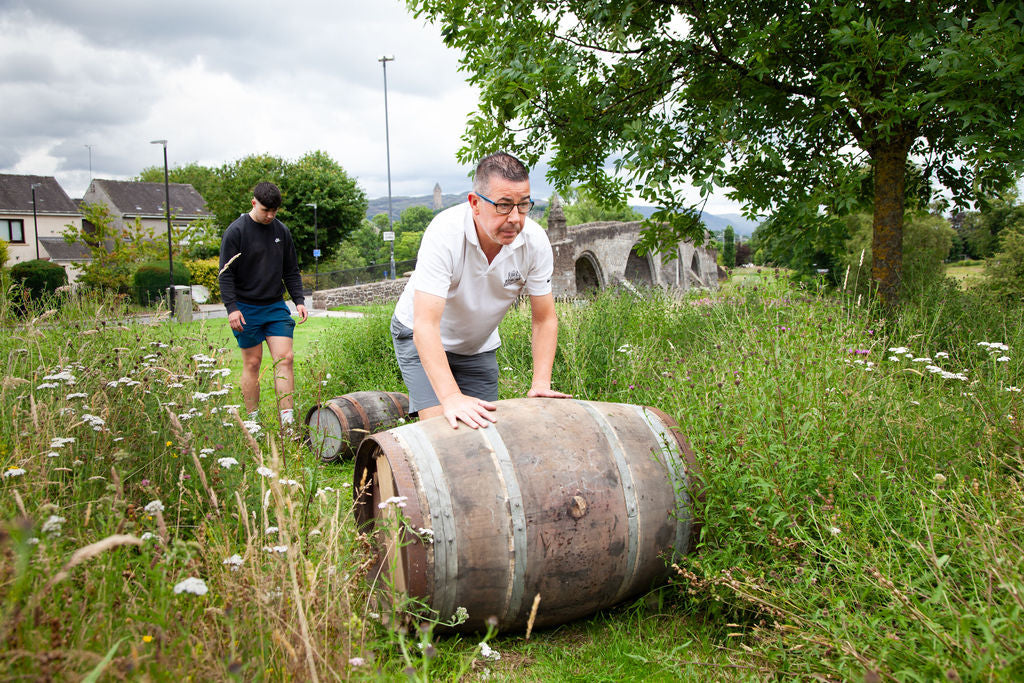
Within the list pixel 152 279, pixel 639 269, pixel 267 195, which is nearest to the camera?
pixel 267 195

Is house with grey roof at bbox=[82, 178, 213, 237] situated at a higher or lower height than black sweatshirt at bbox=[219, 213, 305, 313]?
higher

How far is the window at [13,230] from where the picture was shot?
47269 mm

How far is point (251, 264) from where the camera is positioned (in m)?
5.52

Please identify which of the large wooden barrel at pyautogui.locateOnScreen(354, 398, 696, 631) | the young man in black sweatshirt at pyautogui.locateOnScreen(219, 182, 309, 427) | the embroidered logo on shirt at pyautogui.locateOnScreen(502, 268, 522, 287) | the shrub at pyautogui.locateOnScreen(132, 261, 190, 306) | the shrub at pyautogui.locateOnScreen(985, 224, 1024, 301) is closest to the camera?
the large wooden barrel at pyautogui.locateOnScreen(354, 398, 696, 631)

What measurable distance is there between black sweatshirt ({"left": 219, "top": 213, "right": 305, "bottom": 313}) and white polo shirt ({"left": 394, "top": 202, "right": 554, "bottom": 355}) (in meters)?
2.23

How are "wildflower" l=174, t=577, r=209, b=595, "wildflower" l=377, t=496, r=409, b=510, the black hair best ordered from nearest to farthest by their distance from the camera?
"wildflower" l=174, t=577, r=209, b=595
"wildflower" l=377, t=496, r=409, b=510
the black hair

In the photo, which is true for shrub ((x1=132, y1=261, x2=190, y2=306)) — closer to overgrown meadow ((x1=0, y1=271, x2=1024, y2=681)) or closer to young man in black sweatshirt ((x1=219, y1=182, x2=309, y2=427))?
young man in black sweatshirt ((x1=219, y1=182, x2=309, y2=427))

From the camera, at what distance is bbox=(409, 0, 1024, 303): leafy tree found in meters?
5.49

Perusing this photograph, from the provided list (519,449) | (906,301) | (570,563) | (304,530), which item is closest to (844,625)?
(570,563)

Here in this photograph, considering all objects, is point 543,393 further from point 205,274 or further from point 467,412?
point 205,274

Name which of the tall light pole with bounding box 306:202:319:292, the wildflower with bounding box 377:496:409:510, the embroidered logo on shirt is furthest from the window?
the wildflower with bounding box 377:496:409:510

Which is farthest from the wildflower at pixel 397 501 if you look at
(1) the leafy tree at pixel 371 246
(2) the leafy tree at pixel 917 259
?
(1) the leafy tree at pixel 371 246

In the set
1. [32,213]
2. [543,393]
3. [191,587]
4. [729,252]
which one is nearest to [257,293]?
[543,393]

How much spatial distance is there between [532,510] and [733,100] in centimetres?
488
